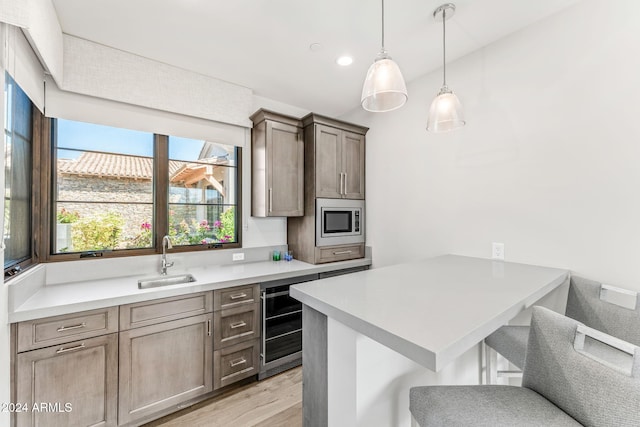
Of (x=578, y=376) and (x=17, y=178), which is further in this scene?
(x=17, y=178)

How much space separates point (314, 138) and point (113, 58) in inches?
66.8

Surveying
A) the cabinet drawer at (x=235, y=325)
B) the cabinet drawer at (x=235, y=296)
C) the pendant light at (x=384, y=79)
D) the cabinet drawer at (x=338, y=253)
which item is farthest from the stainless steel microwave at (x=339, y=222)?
the pendant light at (x=384, y=79)

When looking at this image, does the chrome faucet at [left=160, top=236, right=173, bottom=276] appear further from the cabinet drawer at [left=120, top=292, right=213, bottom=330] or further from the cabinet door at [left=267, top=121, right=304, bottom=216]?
the cabinet door at [left=267, top=121, right=304, bottom=216]

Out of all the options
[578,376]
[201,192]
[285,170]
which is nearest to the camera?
[578,376]

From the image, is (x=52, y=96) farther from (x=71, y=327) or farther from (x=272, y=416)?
(x=272, y=416)

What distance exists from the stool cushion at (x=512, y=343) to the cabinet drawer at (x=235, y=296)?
1609 millimetres

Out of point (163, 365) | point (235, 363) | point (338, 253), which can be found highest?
point (338, 253)

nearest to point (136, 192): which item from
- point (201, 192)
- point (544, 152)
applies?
point (201, 192)

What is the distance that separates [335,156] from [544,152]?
1.71 m

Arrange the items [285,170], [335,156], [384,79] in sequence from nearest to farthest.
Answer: [384,79]
[285,170]
[335,156]

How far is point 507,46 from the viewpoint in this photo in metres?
1.94

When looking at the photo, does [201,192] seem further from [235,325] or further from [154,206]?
[235,325]

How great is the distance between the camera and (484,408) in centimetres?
88

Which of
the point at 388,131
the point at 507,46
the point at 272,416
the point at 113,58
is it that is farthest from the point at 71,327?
the point at 507,46
